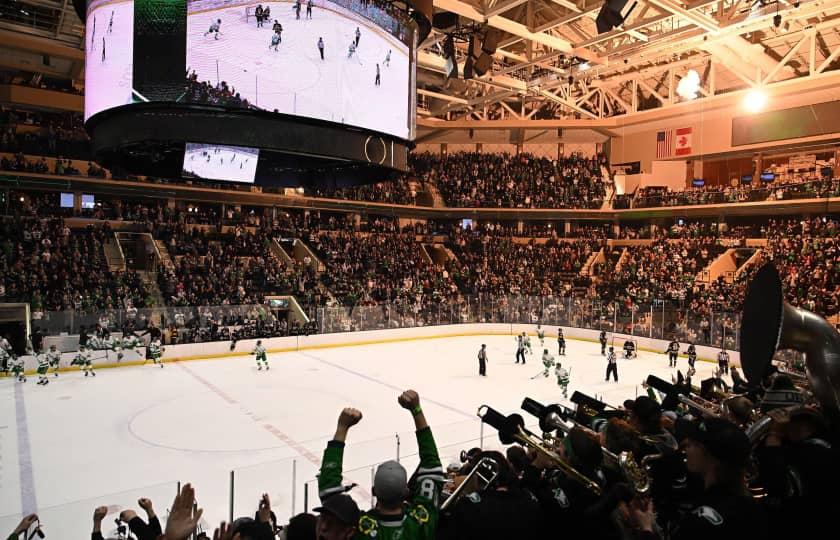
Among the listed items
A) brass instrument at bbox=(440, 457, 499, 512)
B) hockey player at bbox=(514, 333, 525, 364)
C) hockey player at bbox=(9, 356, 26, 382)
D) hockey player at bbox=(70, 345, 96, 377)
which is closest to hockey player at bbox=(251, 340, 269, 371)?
hockey player at bbox=(70, 345, 96, 377)

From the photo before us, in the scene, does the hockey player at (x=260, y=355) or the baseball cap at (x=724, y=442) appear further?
the hockey player at (x=260, y=355)

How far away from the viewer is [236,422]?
1209 cm

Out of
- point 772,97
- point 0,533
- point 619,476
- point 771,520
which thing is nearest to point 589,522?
point 619,476

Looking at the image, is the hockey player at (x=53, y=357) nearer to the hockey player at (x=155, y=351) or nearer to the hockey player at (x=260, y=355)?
the hockey player at (x=155, y=351)

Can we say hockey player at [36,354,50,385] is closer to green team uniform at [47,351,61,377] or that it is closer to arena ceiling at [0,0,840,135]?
green team uniform at [47,351,61,377]

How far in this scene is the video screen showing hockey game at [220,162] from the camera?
336 inches

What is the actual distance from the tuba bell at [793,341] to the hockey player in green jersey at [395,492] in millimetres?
2311

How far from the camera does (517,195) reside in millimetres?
35031

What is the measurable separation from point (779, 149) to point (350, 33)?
27.4m

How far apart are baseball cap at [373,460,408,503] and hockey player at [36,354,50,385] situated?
53.0 feet

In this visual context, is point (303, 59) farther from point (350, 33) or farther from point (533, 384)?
point (533, 384)

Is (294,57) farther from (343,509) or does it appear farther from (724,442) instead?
(724,442)

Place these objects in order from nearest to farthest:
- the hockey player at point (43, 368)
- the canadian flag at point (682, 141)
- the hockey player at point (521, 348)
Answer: the hockey player at point (43, 368), the hockey player at point (521, 348), the canadian flag at point (682, 141)

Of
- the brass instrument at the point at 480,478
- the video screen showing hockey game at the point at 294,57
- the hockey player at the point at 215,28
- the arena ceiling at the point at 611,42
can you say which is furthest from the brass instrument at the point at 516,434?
the arena ceiling at the point at 611,42
